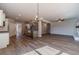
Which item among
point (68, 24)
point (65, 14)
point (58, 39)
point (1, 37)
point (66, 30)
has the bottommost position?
point (58, 39)

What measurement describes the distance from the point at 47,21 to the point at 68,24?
2.40 feet

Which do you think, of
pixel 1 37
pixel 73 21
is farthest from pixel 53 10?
pixel 1 37

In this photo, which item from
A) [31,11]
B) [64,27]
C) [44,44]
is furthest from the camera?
[44,44]

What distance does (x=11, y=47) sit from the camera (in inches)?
100

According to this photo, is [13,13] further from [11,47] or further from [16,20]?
[11,47]

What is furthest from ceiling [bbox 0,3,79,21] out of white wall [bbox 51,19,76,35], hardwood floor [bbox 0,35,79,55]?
hardwood floor [bbox 0,35,79,55]

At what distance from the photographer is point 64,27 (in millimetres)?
2527

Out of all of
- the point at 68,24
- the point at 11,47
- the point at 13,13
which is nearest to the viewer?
the point at 13,13

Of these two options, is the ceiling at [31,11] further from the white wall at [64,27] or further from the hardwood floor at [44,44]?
the hardwood floor at [44,44]

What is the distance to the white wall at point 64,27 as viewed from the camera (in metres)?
2.31

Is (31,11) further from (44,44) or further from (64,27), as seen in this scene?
(44,44)

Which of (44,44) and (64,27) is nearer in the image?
(64,27)

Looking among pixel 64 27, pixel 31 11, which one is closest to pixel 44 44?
pixel 64 27

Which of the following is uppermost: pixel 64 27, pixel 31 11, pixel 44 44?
pixel 31 11
